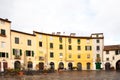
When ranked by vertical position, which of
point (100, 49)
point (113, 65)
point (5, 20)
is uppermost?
point (5, 20)

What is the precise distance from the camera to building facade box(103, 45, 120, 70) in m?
79.2

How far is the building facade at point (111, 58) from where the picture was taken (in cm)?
7924

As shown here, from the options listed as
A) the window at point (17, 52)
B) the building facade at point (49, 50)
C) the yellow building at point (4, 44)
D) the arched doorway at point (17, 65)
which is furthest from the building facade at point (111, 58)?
the yellow building at point (4, 44)

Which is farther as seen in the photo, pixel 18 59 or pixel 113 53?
pixel 113 53

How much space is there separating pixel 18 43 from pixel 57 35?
17994 millimetres

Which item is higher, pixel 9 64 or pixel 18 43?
pixel 18 43

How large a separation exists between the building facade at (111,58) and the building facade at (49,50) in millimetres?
1647

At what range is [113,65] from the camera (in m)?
79.9

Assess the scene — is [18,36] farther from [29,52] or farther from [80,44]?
[80,44]

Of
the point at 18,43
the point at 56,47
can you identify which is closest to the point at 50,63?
the point at 56,47

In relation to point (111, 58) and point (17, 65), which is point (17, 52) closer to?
point (17, 65)

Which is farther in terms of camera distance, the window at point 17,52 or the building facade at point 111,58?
the building facade at point 111,58

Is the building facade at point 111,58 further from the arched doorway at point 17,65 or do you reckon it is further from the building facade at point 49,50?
the arched doorway at point 17,65

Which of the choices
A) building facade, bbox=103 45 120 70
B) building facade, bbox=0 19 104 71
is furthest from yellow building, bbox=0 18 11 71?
building facade, bbox=103 45 120 70
